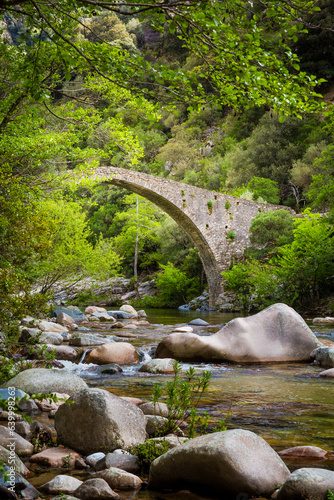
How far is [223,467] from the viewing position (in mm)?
2076

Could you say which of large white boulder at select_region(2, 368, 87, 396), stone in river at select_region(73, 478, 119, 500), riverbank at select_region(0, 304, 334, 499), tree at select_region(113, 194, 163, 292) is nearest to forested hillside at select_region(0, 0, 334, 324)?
tree at select_region(113, 194, 163, 292)

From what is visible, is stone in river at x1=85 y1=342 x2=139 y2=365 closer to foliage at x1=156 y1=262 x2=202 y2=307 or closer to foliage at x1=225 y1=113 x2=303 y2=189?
foliage at x1=156 y1=262 x2=202 y2=307

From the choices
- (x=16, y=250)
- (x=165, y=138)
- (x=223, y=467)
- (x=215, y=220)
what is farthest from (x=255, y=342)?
(x=165, y=138)

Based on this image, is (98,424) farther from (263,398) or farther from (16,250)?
(16,250)

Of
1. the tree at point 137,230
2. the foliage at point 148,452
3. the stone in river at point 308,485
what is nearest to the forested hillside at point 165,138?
the tree at point 137,230

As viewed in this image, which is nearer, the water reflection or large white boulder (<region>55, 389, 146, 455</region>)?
large white boulder (<region>55, 389, 146, 455</region>)

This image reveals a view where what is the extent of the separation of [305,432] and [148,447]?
50.4 inches

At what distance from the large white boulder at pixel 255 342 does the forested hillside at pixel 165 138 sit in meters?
2.38

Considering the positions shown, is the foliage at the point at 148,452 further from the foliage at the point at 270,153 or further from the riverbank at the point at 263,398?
the foliage at the point at 270,153

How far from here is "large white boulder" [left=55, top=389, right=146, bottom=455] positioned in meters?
2.71

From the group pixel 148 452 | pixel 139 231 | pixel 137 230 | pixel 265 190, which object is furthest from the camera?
pixel 139 231

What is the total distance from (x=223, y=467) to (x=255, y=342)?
14.3ft

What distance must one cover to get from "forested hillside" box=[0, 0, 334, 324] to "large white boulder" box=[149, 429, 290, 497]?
212cm

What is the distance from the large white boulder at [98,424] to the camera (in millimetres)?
2713
